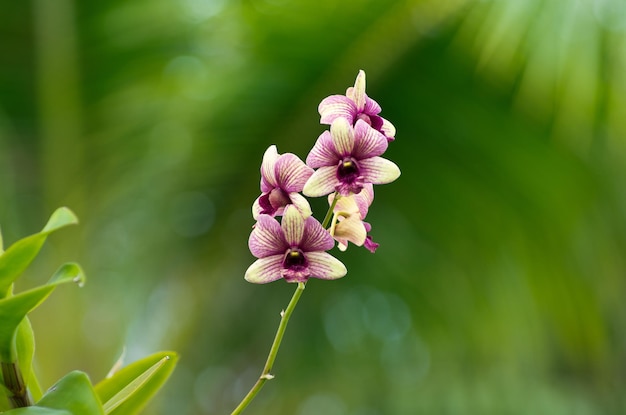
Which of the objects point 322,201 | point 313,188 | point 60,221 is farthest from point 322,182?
point 322,201

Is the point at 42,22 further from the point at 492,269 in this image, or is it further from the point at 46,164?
the point at 492,269

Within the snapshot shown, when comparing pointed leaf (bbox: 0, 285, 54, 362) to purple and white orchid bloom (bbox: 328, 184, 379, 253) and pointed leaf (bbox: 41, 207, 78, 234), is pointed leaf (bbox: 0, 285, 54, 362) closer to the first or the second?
pointed leaf (bbox: 41, 207, 78, 234)

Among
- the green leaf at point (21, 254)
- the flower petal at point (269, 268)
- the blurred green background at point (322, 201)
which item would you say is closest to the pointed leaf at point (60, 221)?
the green leaf at point (21, 254)

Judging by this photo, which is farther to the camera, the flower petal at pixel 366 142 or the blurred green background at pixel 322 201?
the blurred green background at pixel 322 201

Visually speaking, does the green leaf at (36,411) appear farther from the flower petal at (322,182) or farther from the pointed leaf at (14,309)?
the flower petal at (322,182)

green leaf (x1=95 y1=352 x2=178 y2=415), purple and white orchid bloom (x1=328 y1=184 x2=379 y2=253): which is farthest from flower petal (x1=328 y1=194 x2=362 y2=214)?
green leaf (x1=95 y1=352 x2=178 y2=415)

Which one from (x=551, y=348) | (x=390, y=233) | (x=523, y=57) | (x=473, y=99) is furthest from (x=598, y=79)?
(x=551, y=348)

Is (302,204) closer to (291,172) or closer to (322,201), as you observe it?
(291,172)
